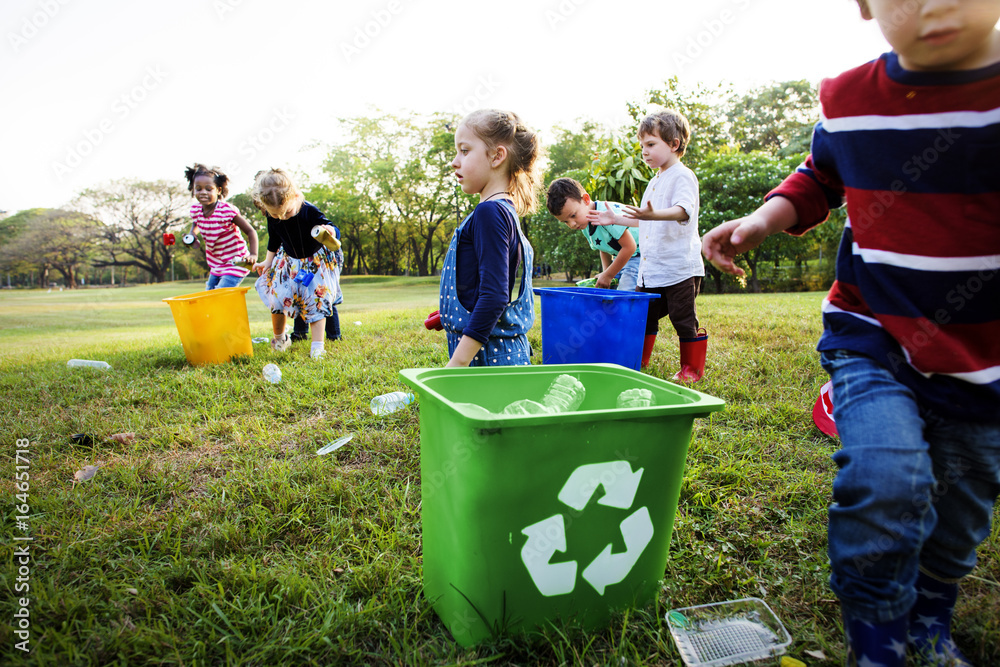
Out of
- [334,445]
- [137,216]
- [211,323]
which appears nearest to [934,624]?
[334,445]

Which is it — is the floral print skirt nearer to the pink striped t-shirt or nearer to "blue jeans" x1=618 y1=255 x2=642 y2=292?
the pink striped t-shirt

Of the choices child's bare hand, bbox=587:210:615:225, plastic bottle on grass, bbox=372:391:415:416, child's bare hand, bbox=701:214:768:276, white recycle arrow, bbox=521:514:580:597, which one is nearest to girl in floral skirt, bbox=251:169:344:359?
plastic bottle on grass, bbox=372:391:415:416

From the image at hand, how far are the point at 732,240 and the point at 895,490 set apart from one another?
20.9 inches

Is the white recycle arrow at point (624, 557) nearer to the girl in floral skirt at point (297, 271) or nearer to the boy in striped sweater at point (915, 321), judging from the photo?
the boy in striped sweater at point (915, 321)

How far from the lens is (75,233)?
59.8 feet

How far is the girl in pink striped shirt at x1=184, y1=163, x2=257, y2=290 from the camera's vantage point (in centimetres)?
462

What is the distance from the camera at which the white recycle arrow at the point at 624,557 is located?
3.62ft

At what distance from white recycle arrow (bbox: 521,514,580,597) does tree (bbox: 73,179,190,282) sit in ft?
89.3

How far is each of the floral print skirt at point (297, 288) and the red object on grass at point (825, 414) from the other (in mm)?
3322

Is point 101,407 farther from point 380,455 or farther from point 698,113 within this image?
point 698,113

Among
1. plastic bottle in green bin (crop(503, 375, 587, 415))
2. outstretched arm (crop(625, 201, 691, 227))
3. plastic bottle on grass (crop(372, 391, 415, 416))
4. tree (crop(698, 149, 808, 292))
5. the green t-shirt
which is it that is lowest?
plastic bottle on grass (crop(372, 391, 415, 416))

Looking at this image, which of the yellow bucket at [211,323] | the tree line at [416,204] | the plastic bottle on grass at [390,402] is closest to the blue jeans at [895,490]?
the plastic bottle on grass at [390,402]

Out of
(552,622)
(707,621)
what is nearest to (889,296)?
(707,621)

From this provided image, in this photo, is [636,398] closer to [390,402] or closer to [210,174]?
[390,402]
